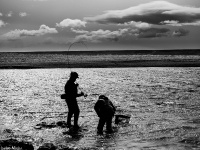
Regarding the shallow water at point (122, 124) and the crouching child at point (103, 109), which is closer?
the shallow water at point (122, 124)

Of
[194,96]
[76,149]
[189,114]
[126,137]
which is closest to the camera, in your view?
[76,149]

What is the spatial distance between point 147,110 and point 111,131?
15.4ft

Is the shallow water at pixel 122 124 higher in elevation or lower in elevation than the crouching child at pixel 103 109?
lower

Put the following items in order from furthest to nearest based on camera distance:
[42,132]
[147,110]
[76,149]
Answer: [147,110] < [42,132] < [76,149]

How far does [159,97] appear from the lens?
19.5 m

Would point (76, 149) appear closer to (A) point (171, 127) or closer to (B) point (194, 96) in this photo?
(A) point (171, 127)

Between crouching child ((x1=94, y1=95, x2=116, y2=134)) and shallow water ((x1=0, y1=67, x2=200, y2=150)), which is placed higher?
crouching child ((x1=94, y1=95, x2=116, y2=134))

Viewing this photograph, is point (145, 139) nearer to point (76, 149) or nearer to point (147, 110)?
point (76, 149)

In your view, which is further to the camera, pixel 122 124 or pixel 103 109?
pixel 122 124

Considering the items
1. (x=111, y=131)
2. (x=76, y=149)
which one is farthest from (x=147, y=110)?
(x=76, y=149)

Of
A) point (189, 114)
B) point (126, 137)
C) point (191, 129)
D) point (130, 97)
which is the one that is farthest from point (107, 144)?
point (130, 97)

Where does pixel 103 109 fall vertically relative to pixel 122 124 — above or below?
above

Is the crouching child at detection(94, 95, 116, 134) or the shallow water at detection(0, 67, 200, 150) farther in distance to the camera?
the crouching child at detection(94, 95, 116, 134)

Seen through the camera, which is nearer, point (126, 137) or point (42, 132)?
point (126, 137)
